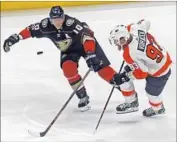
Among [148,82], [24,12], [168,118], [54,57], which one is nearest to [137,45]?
[148,82]

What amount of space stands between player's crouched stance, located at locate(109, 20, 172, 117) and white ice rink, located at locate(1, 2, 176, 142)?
0.08 m

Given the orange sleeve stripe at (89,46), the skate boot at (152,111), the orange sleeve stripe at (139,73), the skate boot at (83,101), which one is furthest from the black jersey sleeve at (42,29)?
the skate boot at (152,111)

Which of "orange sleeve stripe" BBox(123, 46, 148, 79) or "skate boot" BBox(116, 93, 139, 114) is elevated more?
"orange sleeve stripe" BBox(123, 46, 148, 79)

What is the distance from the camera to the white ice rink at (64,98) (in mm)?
2521

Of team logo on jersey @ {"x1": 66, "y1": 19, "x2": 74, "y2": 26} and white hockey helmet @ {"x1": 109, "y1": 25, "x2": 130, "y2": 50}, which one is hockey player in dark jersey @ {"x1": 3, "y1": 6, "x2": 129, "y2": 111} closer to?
team logo on jersey @ {"x1": 66, "y1": 19, "x2": 74, "y2": 26}

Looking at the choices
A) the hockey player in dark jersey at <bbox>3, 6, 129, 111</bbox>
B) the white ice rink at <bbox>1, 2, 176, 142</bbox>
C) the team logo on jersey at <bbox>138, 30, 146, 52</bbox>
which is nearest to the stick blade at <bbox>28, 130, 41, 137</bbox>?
the white ice rink at <bbox>1, 2, 176, 142</bbox>

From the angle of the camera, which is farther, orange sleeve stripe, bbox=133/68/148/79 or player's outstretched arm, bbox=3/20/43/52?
player's outstretched arm, bbox=3/20/43/52

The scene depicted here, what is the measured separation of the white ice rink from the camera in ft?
8.27

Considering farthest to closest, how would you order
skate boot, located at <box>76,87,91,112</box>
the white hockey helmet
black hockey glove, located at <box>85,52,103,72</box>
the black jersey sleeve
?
skate boot, located at <box>76,87,91,112</box>, the black jersey sleeve, black hockey glove, located at <box>85,52,103,72</box>, the white hockey helmet

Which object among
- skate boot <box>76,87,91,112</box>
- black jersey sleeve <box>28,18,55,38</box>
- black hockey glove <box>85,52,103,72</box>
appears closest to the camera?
black hockey glove <box>85,52,103,72</box>

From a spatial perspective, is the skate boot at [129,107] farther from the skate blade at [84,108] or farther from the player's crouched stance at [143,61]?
the skate blade at [84,108]

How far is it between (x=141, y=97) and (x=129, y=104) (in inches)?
8.4

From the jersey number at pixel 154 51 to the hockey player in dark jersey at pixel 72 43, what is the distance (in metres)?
0.20

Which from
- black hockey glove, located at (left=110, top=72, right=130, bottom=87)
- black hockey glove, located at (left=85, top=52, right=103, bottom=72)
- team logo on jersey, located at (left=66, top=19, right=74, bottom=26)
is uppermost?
team logo on jersey, located at (left=66, top=19, right=74, bottom=26)
